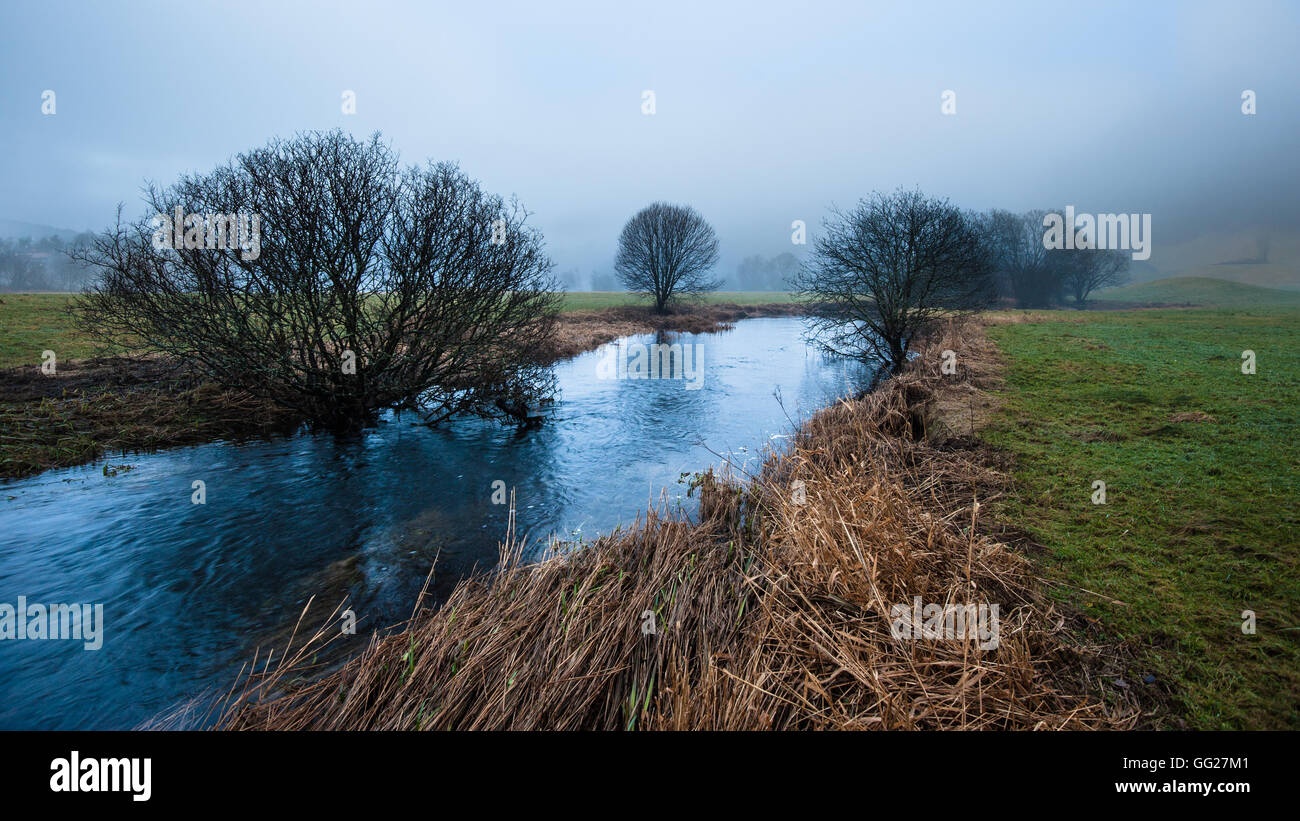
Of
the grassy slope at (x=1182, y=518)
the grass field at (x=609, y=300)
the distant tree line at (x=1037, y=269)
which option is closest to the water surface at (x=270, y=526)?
the grassy slope at (x=1182, y=518)

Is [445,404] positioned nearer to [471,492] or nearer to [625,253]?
[471,492]

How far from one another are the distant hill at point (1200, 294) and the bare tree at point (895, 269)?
87.0 meters

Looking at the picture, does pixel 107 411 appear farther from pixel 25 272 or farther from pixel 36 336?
pixel 25 272

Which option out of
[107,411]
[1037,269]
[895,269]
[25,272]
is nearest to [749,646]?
[107,411]

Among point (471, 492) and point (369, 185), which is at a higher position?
point (369, 185)

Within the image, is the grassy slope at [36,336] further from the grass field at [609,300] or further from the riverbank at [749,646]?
the grass field at [609,300]

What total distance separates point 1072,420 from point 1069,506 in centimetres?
478

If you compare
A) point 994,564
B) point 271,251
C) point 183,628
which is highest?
point 271,251

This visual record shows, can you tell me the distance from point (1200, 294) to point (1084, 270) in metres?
41.0

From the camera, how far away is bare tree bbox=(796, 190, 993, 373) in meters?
20.2

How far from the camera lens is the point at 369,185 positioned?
1193cm

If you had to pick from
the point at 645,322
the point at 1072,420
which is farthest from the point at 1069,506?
the point at 645,322

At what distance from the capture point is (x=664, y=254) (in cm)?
5131

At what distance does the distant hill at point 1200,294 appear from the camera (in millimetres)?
81412
